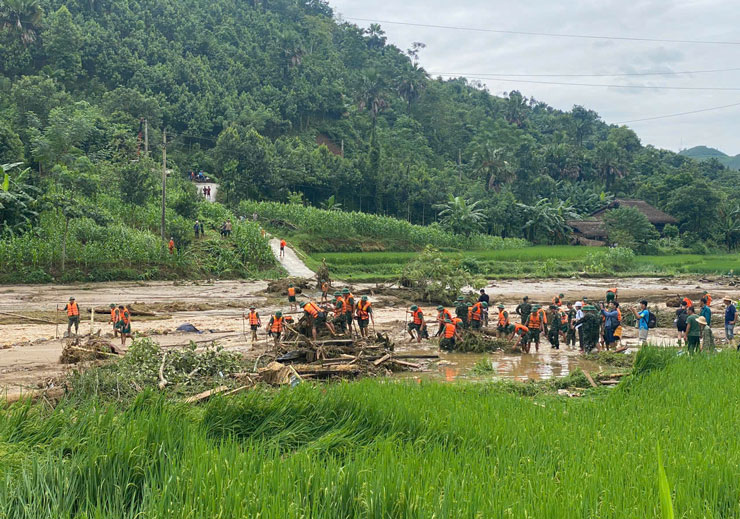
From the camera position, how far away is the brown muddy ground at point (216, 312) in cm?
1525

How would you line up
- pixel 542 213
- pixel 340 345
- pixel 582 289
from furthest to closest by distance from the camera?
1. pixel 542 213
2. pixel 582 289
3. pixel 340 345

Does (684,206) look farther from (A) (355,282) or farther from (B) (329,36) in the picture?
(B) (329,36)

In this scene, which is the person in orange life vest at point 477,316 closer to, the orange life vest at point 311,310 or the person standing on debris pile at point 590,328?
the person standing on debris pile at point 590,328

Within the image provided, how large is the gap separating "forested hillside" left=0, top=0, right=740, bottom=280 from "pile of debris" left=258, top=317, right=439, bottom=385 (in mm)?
19594

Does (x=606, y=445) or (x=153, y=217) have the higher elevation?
(x=153, y=217)

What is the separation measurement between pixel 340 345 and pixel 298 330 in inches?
46.2

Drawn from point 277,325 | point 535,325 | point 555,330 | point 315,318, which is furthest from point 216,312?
point 555,330

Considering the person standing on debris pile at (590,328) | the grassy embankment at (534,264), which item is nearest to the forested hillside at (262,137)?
the grassy embankment at (534,264)

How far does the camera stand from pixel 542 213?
57531mm

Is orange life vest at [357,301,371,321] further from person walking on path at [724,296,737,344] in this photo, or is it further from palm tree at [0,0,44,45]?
palm tree at [0,0,44,45]

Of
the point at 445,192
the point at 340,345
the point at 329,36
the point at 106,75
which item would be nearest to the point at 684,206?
the point at 445,192

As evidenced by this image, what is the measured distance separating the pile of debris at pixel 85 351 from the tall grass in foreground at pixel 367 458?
20.1 ft

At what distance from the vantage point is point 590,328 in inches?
666

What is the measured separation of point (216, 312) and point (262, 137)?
103ft
